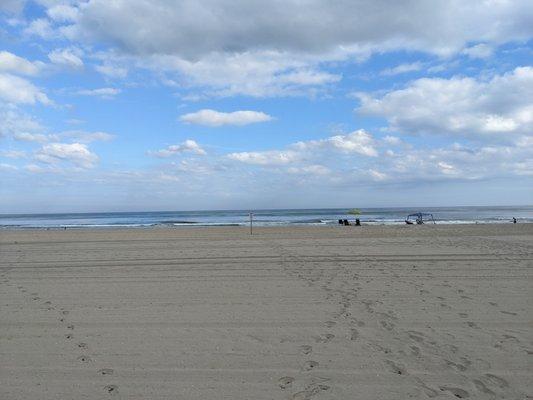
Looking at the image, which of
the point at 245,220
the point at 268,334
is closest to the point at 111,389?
the point at 268,334

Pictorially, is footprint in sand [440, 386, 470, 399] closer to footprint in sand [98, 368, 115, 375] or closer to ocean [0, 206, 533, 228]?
footprint in sand [98, 368, 115, 375]

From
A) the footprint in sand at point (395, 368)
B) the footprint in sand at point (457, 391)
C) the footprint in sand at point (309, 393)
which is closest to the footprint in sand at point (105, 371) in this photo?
the footprint in sand at point (309, 393)

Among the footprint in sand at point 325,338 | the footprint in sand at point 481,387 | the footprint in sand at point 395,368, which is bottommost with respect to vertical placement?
the footprint in sand at point 481,387

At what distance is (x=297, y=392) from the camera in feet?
11.5

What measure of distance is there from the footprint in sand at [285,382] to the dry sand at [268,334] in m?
0.01

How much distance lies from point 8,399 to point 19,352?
1.15 m

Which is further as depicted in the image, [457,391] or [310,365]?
[310,365]

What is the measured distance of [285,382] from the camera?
3.70m

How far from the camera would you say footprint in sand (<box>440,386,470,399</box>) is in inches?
135

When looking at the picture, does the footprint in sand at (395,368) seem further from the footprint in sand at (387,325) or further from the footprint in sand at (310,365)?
the footprint in sand at (387,325)

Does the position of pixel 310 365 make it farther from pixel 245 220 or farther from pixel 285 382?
pixel 245 220

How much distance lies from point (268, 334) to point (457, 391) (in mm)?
2188

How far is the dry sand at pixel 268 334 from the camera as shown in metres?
3.65

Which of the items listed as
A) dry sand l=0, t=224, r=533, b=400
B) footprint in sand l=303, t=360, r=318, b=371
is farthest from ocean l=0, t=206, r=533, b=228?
footprint in sand l=303, t=360, r=318, b=371
